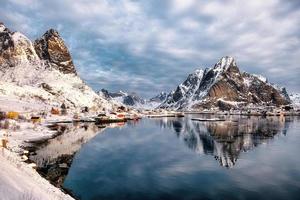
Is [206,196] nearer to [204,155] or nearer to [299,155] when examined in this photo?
[204,155]

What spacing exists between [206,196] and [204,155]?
99.4 ft

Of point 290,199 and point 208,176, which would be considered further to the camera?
point 208,176

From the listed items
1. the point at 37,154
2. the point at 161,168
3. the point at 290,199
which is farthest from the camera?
the point at 37,154

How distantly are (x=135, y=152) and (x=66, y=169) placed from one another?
80.6 ft

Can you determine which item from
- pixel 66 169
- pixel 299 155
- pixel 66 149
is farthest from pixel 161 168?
pixel 299 155

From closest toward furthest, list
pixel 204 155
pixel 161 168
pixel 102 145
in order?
pixel 161 168, pixel 204 155, pixel 102 145

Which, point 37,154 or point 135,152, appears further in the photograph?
point 135,152

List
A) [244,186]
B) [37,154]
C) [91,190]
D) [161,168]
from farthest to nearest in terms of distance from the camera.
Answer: [37,154] < [161,168] < [244,186] < [91,190]

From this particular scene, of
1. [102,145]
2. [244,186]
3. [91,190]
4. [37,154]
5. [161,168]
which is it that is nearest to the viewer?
[91,190]

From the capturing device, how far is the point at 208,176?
163 feet

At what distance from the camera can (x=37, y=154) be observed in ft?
200

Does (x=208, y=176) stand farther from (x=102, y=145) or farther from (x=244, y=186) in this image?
(x=102, y=145)

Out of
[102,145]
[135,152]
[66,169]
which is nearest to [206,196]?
[66,169]

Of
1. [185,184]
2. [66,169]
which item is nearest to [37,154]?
[66,169]
